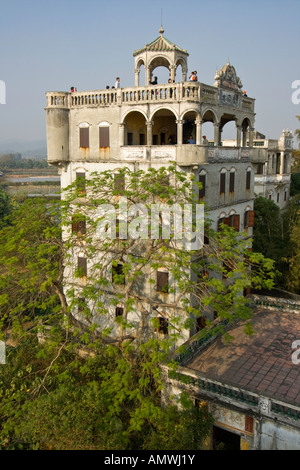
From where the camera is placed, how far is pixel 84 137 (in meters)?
24.7

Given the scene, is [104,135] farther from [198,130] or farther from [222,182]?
[222,182]

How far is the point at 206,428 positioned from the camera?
46.5 feet

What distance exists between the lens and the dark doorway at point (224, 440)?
1509 cm

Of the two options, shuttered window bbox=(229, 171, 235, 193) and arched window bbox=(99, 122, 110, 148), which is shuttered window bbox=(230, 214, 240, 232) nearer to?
shuttered window bbox=(229, 171, 235, 193)

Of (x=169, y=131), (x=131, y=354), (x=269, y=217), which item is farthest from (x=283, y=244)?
(x=131, y=354)

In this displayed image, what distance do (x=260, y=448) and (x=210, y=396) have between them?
7.60 feet

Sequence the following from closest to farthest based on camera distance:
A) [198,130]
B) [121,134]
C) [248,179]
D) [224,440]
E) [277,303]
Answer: [224,440] → [198,130] → [277,303] → [121,134] → [248,179]

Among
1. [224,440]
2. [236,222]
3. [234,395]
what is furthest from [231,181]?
[224,440]

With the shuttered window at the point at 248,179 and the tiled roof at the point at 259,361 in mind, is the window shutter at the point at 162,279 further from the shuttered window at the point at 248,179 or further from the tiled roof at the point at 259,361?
the shuttered window at the point at 248,179

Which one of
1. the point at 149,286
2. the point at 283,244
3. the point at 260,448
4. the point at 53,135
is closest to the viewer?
the point at 260,448

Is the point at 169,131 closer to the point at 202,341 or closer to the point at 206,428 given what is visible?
the point at 202,341

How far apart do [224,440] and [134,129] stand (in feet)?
59.6

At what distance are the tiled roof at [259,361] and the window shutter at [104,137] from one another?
13.2m

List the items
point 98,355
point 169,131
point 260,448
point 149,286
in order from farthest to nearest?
1. point 169,131
2. point 149,286
3. point 98,355
4. point 260,448
